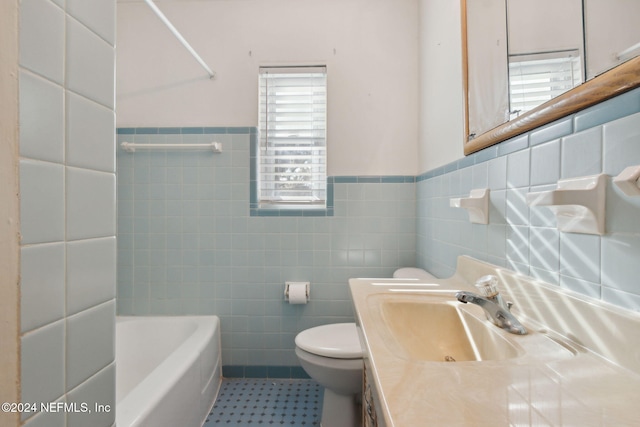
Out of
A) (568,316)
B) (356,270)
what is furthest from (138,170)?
(568,316)

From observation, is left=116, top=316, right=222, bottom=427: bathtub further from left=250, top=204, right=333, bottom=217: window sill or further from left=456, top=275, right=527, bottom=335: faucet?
left=456, top=275, right=527, bottom=335: faucet

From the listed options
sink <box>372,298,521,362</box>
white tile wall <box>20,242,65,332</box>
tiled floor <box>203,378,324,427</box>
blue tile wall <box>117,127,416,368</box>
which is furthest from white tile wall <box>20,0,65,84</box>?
tiled floor <box>203,378,324,427</box>

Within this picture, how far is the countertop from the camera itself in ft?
1.22

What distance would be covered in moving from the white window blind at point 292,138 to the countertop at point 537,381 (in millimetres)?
1256

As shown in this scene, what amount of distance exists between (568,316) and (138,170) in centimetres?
206

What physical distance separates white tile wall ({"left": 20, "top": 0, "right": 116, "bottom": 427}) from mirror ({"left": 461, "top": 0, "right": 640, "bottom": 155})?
874mm

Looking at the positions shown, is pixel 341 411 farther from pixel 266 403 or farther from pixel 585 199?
pixel 585 199

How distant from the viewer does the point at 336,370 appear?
47.4 inches

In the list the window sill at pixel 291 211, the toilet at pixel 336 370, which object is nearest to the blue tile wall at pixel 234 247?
the window sill at pixel 291 211

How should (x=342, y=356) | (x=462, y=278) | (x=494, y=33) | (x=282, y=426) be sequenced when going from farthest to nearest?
1. (x=282, y=426)
2. (x=342, y=356)
3. (x=462, y=278)
4. (x=494, y=33)

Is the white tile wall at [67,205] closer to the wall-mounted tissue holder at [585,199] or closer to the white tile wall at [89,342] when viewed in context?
the white tile wall at [89,342]

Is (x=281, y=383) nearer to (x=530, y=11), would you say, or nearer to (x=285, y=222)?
(x=285, y=222)

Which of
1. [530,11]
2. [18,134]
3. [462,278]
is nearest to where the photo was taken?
[18,134]

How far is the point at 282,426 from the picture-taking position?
134cm
